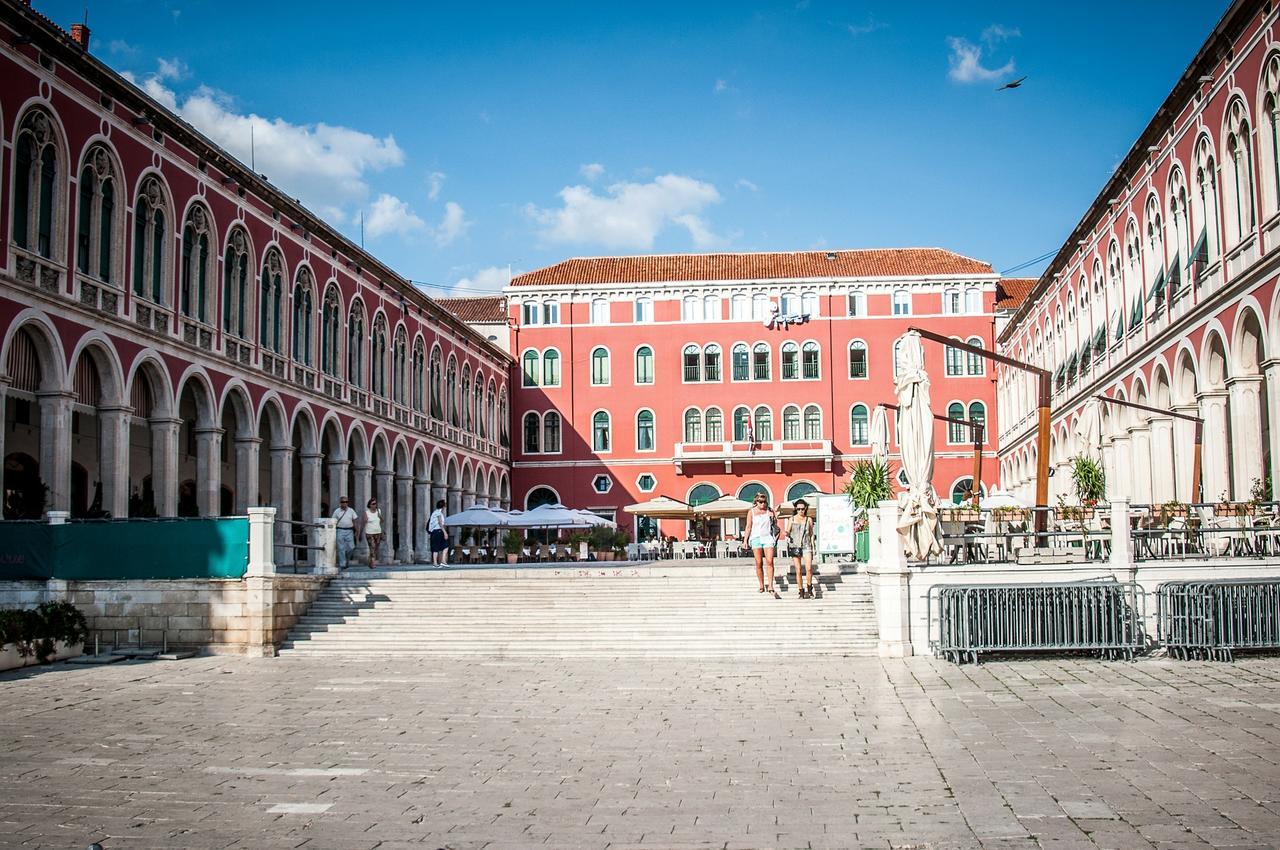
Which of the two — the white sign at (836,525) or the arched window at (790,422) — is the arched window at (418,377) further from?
the white sign at (836,525)

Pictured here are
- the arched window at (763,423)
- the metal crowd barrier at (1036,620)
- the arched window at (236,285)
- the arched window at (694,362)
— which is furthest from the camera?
the arched window at (694,362)

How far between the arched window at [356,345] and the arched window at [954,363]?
28849mm

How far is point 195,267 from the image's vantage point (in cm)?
2728

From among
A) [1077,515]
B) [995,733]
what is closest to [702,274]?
[1077,515]

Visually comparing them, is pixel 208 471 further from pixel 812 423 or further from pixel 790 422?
pixel 812 423

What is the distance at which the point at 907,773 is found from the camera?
895cm

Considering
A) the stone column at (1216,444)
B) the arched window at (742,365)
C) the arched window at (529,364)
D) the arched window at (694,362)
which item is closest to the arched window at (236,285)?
the stone column at (1216,444)

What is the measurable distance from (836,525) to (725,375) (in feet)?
112

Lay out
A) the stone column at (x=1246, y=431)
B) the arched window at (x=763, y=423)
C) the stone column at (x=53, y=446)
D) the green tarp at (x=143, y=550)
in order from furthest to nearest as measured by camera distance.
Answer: the arched window at (x=763, y=423), the stone column at (x=1246, y=431), the stone column at (x=53, y=446), the green tarp at (x=143, y=550)

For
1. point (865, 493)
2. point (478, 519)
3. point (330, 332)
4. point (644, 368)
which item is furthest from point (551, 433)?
point (330, 332)

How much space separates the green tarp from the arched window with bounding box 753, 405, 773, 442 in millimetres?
39798

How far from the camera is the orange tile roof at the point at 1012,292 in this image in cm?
5688

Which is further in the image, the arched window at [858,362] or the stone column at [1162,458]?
the arched window at [858,362]

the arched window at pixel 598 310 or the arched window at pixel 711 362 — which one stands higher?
the arched window at pixel 598 310
